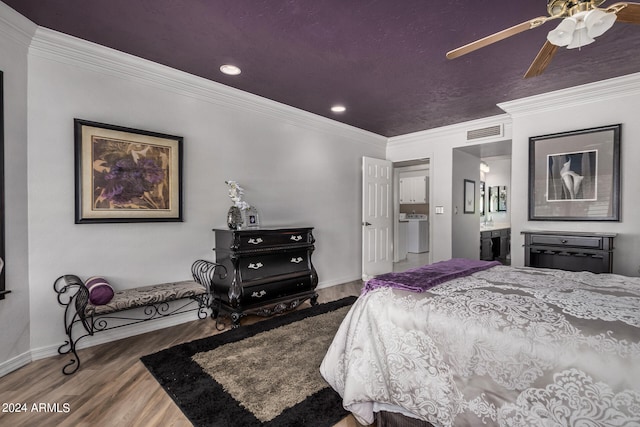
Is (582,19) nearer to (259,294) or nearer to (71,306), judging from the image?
(259,294)

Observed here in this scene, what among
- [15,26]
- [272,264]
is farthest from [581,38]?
[15,26]

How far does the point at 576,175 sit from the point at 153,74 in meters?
4.76

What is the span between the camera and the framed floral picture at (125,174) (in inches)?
105

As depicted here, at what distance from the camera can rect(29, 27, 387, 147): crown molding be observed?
2520 mm

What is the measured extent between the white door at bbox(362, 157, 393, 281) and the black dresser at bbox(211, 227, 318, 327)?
5.68 feet

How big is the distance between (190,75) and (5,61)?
1.39 meters

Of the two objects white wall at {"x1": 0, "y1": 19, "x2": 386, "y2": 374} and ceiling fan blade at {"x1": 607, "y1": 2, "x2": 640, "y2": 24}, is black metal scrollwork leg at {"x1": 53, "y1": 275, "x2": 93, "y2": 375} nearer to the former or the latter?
white wall at {"x1": 0, "y1": 19, "x2": 386, "y2": 374}

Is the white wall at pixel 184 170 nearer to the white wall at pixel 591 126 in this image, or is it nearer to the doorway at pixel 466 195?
the doorway at pixel 466 195

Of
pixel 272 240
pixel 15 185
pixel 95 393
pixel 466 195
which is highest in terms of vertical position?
pixel 466 195

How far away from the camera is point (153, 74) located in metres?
3.04

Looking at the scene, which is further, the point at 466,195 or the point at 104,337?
the point at 466,195

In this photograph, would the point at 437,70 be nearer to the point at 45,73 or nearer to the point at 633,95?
the point at 633,95

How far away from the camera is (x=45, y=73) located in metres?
2.51

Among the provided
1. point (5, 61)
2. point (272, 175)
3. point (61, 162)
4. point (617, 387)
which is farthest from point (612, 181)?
point (5, 61)
